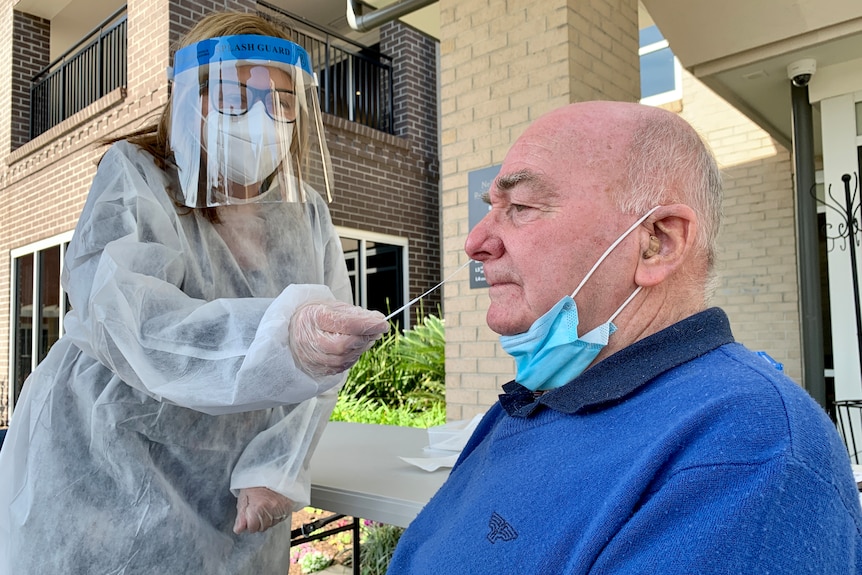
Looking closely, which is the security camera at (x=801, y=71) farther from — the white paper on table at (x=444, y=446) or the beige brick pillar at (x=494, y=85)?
the white paper on table at (x=444, y=446)

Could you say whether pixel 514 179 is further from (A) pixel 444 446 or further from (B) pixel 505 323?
(A) pixel 444 446

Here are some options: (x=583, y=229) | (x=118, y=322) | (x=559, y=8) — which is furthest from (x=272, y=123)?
(x=559, y=8)

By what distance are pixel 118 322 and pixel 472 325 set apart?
2966mm

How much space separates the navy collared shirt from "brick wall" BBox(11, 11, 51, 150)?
32.6 feet

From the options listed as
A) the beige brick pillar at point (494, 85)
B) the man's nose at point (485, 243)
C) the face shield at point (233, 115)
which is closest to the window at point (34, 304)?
the beige brick pillar at point (494, 85)

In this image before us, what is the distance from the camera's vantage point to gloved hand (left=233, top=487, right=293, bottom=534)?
4.51 ft

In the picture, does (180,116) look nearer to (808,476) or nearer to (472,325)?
(808,476)

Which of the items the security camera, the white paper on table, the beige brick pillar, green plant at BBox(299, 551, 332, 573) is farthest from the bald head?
the security camera

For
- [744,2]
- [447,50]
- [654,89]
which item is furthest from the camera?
[654,89]

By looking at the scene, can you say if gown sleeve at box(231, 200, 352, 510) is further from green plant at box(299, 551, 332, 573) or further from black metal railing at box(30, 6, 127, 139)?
black metal railing at box(30, 6, 127, 139)

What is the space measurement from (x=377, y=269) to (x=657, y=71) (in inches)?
169

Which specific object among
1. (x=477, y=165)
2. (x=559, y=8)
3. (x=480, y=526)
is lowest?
(x=480, y=526)

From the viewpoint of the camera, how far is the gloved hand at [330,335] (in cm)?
105

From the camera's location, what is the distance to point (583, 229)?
1015mm
